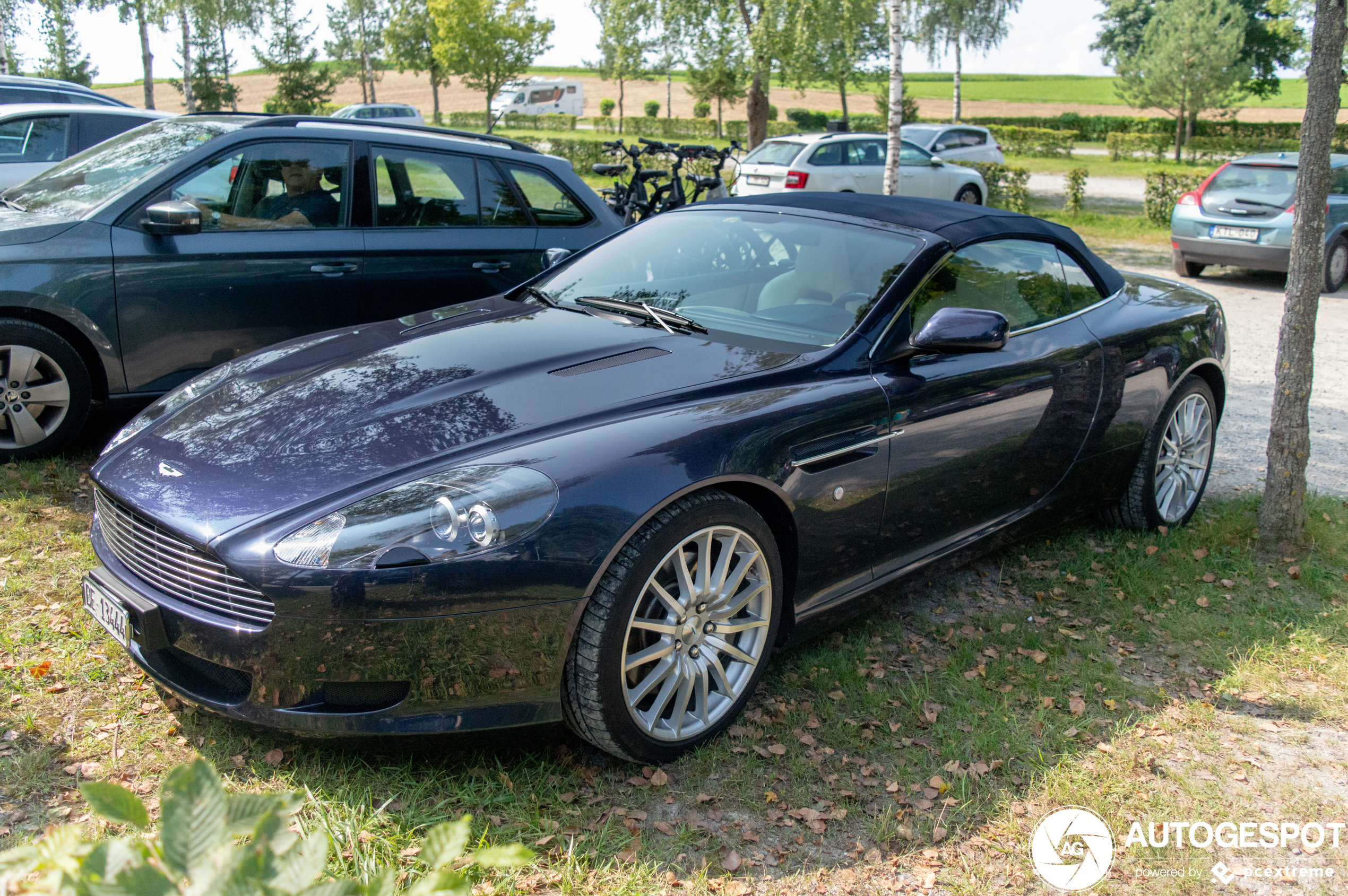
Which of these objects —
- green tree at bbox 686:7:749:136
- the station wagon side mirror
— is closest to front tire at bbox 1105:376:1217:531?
the station wagon side mirror

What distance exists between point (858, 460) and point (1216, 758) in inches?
56.3

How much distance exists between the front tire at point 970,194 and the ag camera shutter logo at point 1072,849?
54.9 feet

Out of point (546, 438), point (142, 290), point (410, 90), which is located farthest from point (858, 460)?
point (410, 90)

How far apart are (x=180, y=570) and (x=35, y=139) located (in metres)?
7.51

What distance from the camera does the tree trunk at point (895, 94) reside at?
48.1 feet

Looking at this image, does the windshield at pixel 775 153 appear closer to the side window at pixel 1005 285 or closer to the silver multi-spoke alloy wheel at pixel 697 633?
the side window at pixel 1005 285

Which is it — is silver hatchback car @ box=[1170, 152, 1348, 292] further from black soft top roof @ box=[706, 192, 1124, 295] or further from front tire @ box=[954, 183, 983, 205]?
black soft top roof @ box=[706, 192, 1124, 295]

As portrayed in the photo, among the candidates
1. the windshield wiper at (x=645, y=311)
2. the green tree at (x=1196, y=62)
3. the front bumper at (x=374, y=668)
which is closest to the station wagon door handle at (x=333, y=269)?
the windshield wiper at (x=645, y=311)

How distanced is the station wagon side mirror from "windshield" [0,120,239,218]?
3729mm

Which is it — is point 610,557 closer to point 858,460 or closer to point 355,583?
point 355,583

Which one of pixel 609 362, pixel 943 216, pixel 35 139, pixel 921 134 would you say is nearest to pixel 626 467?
pixel 609 362

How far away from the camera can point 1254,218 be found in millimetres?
12234

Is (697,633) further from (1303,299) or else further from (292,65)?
(292,65)

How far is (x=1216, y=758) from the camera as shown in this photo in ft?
10.4
